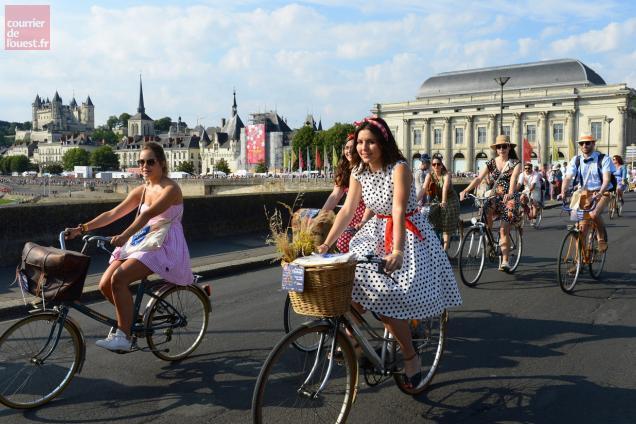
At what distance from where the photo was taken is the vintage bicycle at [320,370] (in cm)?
341

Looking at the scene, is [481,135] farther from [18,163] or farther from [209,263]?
[18,163]

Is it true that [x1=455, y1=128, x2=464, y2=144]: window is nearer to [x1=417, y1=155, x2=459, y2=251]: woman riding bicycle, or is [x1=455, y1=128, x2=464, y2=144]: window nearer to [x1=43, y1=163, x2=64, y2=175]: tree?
[x1=417, y1=155, x2=459, y2=251]: woman riding bicycle

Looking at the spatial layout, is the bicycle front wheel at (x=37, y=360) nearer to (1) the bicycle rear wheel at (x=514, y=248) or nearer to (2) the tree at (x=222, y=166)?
(1) the bicycle rear wheel at (x=514, y=248)

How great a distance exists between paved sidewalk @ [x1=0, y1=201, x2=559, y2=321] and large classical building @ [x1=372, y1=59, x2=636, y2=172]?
84.5 metres

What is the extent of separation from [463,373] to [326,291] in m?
2.16

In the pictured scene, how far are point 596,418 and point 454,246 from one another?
825 cm

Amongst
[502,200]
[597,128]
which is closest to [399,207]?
[502,200]

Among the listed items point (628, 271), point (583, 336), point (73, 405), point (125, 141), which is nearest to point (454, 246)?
point (628, 271)

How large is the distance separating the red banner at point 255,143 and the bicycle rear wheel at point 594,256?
12232 centimetres

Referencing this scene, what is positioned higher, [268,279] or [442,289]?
[442,289]

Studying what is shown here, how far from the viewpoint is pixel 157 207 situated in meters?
4.98

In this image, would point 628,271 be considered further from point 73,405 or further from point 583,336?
point 73,405

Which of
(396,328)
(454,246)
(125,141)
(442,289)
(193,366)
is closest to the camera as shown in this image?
(396,328)

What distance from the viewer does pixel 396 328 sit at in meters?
4.03
